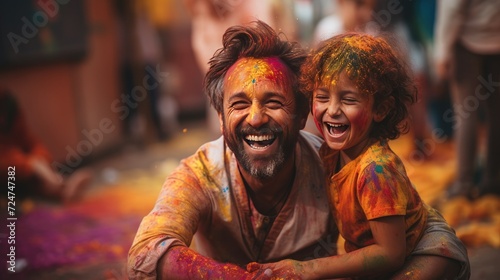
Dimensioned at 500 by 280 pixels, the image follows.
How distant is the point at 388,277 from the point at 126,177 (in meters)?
5.58

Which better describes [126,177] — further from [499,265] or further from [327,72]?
[327,72]

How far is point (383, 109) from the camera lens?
124 inches

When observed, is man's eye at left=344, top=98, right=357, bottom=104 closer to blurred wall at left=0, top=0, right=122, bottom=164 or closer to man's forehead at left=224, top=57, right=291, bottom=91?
man's forehead at left=224, top=57, right=291, bottom=91

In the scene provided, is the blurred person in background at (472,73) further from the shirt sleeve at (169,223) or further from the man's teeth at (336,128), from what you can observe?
the shirt sleeve at (169,223)

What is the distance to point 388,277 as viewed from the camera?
3137 mm

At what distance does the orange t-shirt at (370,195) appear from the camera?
9.82 ft

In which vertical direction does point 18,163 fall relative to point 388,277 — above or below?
below

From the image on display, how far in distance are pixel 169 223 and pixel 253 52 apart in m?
0.87

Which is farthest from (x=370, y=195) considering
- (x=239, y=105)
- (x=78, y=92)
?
(x=78, y=92)

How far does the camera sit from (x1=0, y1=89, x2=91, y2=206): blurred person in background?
710cm

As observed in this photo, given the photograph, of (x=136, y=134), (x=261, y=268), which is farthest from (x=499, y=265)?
(x=136, y=134)

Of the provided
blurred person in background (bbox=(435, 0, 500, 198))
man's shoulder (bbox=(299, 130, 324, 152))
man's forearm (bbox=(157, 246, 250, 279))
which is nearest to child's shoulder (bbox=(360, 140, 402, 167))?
man's shoulder (bbox=(299, 130, 324, 152))

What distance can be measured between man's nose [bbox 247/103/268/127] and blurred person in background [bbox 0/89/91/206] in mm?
4446

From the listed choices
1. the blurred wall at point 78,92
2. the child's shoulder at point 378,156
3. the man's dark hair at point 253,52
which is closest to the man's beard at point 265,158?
the man's dark hair at point 253,52
